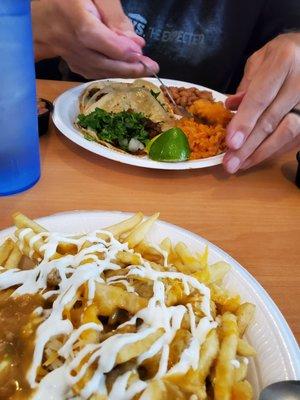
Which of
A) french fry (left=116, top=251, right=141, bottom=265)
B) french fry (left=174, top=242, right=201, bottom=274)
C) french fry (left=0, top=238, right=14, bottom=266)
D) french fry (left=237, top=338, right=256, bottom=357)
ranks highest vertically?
french fry (left=116, top=251, right=141, bottom=265)

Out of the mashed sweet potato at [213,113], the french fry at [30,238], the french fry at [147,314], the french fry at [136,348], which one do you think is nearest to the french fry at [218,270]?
the french fry at [147,314]

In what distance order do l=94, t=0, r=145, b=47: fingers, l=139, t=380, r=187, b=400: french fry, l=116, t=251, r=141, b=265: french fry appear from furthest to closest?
l=94, t=0, r=145, b=47: fingers
l=116, t=251, r=141, b=265: french fry
l=139, t=380, r=187, b=400: french fry

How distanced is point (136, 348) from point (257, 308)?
32 cm

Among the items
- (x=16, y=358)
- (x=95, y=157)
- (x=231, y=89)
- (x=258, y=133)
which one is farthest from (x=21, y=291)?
(x=231, y=89)

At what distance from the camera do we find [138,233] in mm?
980

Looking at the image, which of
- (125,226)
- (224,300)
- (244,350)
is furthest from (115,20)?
(244,350)

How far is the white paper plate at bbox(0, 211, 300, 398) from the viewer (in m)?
0.79

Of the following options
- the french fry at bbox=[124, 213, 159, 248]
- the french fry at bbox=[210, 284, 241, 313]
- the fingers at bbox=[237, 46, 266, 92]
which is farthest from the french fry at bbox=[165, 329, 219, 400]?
the fingers at bbox=[237, 46, 266, 92]

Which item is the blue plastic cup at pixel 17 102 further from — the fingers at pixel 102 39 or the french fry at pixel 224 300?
the french fry at pixel 224 300

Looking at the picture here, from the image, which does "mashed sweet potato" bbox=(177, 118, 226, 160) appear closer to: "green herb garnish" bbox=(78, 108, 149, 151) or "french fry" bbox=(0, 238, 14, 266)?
"green herb garnish" bbox=(78, 108, 149, 151)

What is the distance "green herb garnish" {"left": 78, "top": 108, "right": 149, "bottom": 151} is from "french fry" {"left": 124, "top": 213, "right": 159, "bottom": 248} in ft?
2.19

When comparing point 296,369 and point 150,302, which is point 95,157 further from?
point 296,369

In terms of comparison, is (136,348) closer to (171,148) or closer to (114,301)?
(114,301)

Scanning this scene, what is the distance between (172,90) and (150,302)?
4.91 ft
